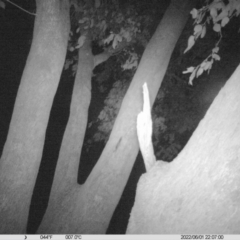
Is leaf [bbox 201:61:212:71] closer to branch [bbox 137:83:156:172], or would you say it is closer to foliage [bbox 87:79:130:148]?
branch [bbox 137:83:156:172]

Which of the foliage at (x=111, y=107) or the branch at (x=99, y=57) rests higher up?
the branch at (x=99, y=57)

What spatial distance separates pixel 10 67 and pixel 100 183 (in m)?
7.31

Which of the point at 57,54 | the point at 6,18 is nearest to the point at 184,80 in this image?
the point at 57,54

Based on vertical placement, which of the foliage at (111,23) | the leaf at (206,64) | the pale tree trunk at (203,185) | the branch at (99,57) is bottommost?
the pale tree trunk at (203,185)

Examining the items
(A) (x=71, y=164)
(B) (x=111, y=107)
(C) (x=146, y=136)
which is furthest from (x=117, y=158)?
(B) (x=111, y=107)

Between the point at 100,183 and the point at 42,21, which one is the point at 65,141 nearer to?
the point at 100,183

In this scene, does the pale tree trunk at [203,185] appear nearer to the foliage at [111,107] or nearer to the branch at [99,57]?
the branch at [99,57]

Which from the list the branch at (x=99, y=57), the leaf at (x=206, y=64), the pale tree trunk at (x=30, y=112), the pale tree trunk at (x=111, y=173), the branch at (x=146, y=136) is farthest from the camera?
the branch at (x=99, y=57)

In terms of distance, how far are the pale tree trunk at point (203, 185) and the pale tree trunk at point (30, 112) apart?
1569 millimetres

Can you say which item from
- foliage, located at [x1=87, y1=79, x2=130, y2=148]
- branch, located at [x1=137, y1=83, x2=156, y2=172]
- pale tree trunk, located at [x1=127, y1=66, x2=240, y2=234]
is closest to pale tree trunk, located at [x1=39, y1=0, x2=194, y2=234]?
branch, located at [x1=137, y1=83, x2=156, y2=172]

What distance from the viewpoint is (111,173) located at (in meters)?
2.99

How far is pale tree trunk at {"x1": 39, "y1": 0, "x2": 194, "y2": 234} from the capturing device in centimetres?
295

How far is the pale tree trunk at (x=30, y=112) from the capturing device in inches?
97.1

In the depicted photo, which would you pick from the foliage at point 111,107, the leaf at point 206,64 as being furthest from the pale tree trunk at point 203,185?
the foliage at point 111,107
